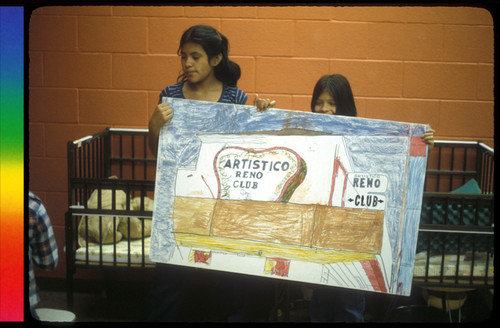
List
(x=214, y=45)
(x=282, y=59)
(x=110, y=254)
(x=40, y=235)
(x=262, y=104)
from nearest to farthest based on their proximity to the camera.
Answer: (x=40, y=235) < (x=262, y=104) < (x=214, y=45) < (x=110, y=254) < (x=282, y=59)

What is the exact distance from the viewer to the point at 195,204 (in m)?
2.15

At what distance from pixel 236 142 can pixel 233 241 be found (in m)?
0.40

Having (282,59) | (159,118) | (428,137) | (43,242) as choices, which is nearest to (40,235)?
(43,242)

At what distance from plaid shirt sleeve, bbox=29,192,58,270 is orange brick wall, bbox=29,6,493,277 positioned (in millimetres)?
1557

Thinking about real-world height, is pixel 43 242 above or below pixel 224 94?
below

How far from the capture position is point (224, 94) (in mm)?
2268

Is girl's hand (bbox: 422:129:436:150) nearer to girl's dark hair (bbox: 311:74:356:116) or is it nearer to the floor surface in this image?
girl's dark hair (bbox: 311:74:356:116)

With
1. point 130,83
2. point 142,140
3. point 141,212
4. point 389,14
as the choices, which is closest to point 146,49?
point 130,83

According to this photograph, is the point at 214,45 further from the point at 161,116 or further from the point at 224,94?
the point at 161,116

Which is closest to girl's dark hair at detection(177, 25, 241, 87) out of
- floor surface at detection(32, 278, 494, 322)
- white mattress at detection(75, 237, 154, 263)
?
white mattress at detection(75, 237, 154, 263)

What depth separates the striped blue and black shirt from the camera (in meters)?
2.25

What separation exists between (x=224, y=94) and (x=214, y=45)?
A: 21 centimetres
